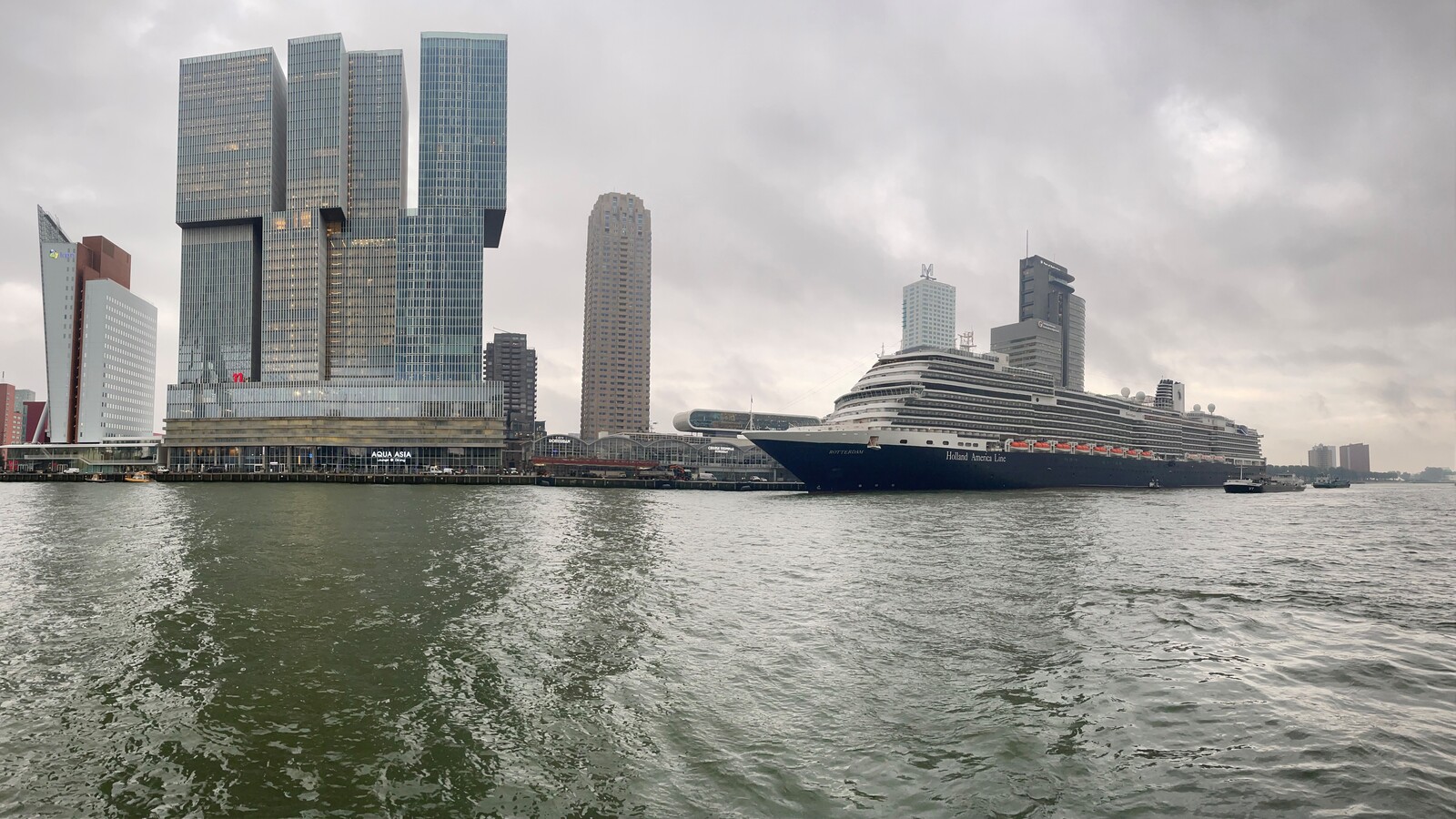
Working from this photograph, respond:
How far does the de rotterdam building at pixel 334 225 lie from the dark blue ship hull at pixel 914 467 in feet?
334

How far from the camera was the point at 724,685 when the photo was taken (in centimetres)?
1603

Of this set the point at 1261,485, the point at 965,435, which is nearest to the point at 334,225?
the point at 965,435

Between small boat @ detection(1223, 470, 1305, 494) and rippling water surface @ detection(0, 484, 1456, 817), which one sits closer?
rippling water surface @ detection(0, 484, 1456, 817)

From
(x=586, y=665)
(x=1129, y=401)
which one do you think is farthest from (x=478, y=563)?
(x=1129, y=401)

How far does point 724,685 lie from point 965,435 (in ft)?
286

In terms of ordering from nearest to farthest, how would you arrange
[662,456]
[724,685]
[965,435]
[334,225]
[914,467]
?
[724,685] → [914,467] → [965,435] → [662,456] → [334,225]

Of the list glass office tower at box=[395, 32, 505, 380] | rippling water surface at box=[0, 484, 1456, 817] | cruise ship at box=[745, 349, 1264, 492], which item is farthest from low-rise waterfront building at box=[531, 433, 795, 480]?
rippling water surface at box=[0, 484, 1456, 817]

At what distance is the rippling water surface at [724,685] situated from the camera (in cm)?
1112

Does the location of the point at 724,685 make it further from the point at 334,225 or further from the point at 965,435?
the point at 334,225

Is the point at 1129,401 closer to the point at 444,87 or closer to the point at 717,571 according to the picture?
the point at 717,571

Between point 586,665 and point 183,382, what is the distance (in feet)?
678

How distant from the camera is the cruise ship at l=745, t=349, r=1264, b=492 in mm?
90062

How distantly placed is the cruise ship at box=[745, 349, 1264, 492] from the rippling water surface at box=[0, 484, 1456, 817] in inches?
2126

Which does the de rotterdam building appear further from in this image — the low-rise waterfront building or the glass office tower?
the low-rise waterfront building
